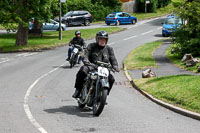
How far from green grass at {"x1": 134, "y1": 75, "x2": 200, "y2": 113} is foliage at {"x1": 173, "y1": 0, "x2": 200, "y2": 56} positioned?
7.81 meters

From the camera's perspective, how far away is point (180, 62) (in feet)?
70.8

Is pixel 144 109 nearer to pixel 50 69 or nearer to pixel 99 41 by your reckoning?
pixel 99 41

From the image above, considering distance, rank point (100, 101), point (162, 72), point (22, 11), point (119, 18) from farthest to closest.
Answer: point (119, 18)
point (22, 11)
point (162, 72)
point (100, 101)

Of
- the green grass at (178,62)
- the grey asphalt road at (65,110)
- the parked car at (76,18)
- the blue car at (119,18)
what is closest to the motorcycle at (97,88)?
the grey asphalt road at (65,110)

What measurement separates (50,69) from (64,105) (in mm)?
9633

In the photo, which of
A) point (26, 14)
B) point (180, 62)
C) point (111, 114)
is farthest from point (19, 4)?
point (111, 114)

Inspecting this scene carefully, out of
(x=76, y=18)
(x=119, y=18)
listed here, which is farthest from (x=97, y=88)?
(x=76, y=18)

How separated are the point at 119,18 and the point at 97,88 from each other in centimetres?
4709

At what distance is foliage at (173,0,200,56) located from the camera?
73.6ft

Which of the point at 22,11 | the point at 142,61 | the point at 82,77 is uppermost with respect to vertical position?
the point at 22,11

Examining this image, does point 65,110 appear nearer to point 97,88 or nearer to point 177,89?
point 97,88

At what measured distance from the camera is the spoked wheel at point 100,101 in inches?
394

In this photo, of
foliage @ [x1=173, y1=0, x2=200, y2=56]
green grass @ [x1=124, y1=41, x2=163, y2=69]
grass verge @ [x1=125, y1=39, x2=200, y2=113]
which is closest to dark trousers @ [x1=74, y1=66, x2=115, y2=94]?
grass verge @ [x1=125, y1=39, x2=200, y2=113]

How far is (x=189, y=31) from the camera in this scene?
2336 centimetres
